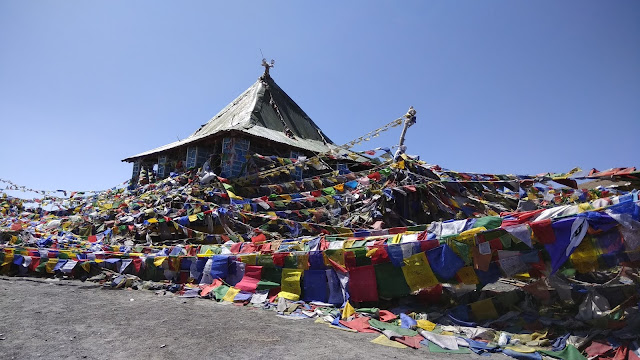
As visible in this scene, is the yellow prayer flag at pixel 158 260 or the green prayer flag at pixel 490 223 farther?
the yellow prayer flag at pixel 158 260

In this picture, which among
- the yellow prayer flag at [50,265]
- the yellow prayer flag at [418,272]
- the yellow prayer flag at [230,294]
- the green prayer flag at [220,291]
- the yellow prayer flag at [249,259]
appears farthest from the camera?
the yellow prayer flag at [50,265]

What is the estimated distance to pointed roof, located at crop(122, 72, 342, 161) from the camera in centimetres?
2015

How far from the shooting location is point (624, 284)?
6.41 meters

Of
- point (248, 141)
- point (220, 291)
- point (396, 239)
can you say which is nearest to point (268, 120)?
point (248, 141)

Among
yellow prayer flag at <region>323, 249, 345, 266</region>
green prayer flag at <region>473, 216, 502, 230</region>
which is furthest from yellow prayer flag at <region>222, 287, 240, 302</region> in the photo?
green prayer flag at <region>473, 216, 502, 230</region>

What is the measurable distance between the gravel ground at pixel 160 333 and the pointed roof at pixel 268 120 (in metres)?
10.9

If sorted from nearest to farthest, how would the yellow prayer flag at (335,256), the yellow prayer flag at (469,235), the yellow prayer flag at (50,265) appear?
1. the yellow prayer flag at (469,235)
2. the yellow prayer flag at (335,256)
3. the yellow prayer flag at (50,265)

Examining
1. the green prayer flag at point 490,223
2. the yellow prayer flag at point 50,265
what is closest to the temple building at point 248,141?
the yellow prayer flag at point 50,265

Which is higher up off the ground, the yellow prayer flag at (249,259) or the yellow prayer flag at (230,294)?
the yellow prayer flag at (249,259)

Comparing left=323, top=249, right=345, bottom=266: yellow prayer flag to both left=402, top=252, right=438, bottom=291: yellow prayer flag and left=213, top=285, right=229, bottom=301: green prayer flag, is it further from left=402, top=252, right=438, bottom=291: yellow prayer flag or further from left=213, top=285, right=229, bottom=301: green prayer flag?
left=213, top=285, right=229, bottom=301: green prayer flag

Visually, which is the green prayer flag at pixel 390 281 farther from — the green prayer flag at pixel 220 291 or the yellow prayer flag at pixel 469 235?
the green prayer flag at pixel 220 291

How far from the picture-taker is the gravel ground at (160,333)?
5.34 meters

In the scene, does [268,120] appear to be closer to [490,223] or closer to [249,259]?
[249,259]

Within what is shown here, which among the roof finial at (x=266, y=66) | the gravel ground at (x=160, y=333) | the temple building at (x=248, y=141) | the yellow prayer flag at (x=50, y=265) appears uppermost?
the roof finial at (x=266, y=66)
